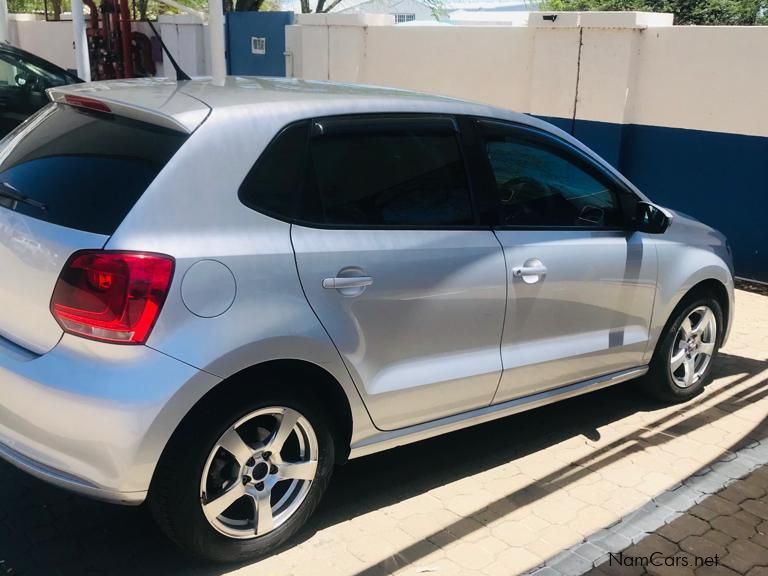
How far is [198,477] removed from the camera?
2.93 metres

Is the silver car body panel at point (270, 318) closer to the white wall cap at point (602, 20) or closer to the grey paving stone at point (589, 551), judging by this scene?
the grey paving stone at point (589, 551)

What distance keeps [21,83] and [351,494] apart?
7.60 meters

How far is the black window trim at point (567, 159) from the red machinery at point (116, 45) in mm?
12225

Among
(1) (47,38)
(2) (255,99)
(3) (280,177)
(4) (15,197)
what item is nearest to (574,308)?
(3) (280,177)

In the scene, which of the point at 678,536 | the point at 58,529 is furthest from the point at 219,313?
the point at 678,536

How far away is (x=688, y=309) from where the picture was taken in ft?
15.5

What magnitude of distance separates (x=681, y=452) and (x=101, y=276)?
120 inches

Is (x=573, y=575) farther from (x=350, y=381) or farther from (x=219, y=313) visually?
(x=219, y=313)

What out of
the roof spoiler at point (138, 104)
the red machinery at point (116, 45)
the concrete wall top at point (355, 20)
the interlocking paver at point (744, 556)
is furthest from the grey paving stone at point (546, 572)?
the red machinery at point (116, 45)

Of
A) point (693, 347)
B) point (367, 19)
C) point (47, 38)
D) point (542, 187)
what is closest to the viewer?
point (542, 187)

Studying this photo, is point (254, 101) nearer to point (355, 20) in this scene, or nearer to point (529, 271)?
point (529, 271)

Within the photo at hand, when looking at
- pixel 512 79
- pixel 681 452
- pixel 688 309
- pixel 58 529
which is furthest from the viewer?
pixel 512 79

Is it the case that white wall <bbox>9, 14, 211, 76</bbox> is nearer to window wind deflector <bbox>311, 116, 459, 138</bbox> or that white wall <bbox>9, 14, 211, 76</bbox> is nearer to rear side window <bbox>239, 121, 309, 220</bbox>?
window wind deflector <bbox>311, 116, 459, 138</bbox>

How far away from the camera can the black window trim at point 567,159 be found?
3785 mm
